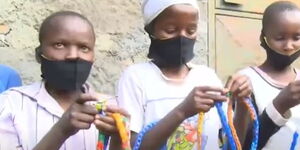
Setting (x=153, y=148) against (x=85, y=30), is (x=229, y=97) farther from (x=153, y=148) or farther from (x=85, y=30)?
(x=85, y=30)

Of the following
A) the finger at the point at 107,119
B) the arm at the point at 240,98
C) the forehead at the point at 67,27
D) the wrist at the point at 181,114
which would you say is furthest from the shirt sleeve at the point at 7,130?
the arm at the point at 240,98

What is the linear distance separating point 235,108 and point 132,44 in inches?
54.4

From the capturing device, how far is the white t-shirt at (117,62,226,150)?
7.51 ft

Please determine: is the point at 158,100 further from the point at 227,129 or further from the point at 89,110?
the point at 89,110

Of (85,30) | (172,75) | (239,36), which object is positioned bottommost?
(239,36)

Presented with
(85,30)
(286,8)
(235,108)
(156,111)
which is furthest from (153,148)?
(286,8)

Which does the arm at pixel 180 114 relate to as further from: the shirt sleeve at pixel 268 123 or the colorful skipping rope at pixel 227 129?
the shirt sleeve at pixel 268 123

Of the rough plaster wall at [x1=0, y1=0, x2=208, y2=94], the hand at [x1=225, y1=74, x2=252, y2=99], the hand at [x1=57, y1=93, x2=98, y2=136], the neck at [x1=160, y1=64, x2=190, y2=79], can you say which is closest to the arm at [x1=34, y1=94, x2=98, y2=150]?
the hand at [x1=57, y1=93, x2=98, y2=136]

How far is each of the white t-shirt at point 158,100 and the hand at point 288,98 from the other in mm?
238

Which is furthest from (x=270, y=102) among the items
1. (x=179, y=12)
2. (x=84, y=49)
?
(x=84, y=49)

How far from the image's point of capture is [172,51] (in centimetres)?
238

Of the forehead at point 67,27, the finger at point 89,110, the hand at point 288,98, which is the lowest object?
the hand at point 288,98

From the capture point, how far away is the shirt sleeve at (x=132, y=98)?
7.43 ft

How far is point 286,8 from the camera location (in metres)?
2.66
